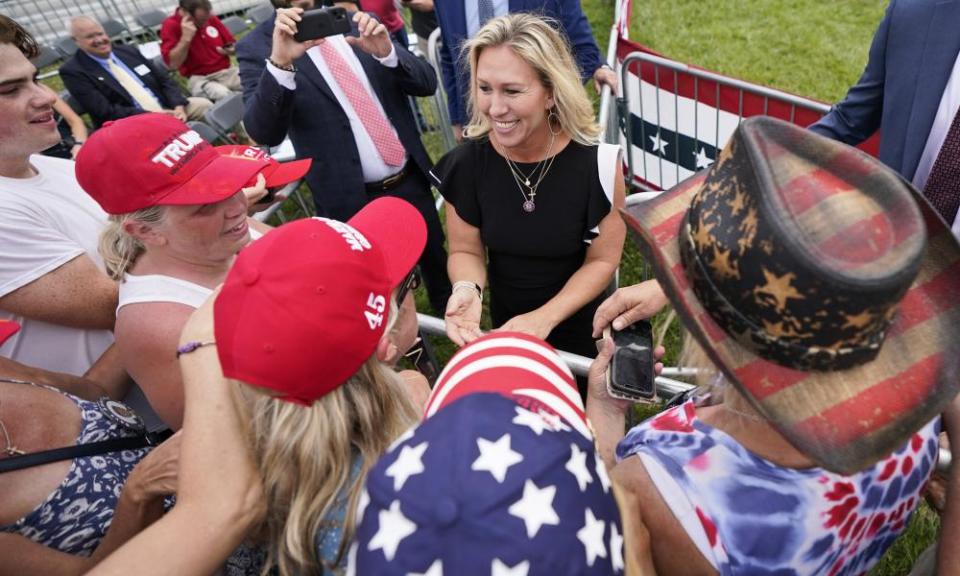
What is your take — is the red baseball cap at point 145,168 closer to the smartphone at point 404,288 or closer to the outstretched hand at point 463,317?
the smartphone at point 404,288

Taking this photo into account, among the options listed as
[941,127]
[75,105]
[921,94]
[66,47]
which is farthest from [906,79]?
[66,47]

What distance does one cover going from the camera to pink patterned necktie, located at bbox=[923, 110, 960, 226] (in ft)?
6.55

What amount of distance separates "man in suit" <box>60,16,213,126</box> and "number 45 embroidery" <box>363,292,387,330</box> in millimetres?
5859

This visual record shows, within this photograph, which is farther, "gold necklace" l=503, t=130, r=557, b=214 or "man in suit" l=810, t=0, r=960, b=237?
"gold necklace" l=503, t=130, r=557, b=214

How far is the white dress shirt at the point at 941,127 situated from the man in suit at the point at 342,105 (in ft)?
8.06

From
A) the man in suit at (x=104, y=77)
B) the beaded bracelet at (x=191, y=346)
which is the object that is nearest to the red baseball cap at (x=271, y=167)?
the beaded bracelet at (x=191, y=346)

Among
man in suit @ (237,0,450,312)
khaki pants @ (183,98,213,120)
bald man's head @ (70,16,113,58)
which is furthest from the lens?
khaki pants @ (183,98,213,120)

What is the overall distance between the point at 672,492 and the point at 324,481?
73 centimetres

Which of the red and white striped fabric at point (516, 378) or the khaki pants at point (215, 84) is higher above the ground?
the red and white striped fabric at point (516, 378)

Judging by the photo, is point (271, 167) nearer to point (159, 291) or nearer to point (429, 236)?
point (159, 291)

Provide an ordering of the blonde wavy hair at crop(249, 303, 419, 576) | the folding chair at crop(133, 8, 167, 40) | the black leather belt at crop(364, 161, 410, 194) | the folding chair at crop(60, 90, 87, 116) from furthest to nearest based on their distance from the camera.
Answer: the folding chair at crop(133, 8, 167, 40), the folding chair at crop(60, 90, 87, 116), the black leather belt at crop(364, 161, 410, 194), the blonde wavy hair at crop(249, 303, 419, 576)

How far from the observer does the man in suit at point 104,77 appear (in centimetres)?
569

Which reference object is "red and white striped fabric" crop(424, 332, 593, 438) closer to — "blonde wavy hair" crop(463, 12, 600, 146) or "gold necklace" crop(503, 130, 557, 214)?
"gold necklace" crop(503, 130, 557, 214)

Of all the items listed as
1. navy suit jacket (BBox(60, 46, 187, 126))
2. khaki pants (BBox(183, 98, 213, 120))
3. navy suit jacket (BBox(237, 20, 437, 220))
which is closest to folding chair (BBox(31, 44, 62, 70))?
khaki pants (BBox(183, 98, 213, 120))
